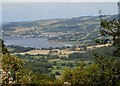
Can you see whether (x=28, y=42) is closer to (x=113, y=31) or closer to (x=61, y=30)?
(x=61, y=30)

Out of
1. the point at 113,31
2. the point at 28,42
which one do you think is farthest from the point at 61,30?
the point at 113,31

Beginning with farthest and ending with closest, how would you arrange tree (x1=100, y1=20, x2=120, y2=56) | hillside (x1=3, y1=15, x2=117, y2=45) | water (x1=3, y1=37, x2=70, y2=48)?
hillside (x1=3, y1=15, x2=117, y2=45)
water (x1=3, y1=37, x2=70, y2=48)
tree (x1=100, y1=20, x2=120, y2=56)

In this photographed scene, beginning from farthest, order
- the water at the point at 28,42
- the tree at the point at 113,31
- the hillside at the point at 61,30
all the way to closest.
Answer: the hillside at the point at 61,30, the water at the point at 28,42, the tree at the point at 113,31

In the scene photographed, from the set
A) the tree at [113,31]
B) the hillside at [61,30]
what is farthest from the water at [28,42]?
the tree at [113,31]

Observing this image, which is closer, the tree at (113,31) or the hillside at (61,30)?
the tree at (113,31)

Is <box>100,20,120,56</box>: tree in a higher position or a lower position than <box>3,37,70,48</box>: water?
higher

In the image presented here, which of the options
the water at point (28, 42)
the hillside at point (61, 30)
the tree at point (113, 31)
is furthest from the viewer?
the hillside at point (61, 30)

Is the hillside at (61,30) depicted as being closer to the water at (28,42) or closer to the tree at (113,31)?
the water at (28,42)

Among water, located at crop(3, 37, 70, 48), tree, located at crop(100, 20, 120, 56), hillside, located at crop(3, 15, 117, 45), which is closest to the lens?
tree, located at crop(100, 20, 120, 56)

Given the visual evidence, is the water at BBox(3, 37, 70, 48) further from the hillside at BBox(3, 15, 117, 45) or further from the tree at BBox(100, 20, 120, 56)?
the tree at BBox(100, 20, 120, 56)

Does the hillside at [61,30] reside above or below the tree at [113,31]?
below

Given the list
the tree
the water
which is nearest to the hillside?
the water
